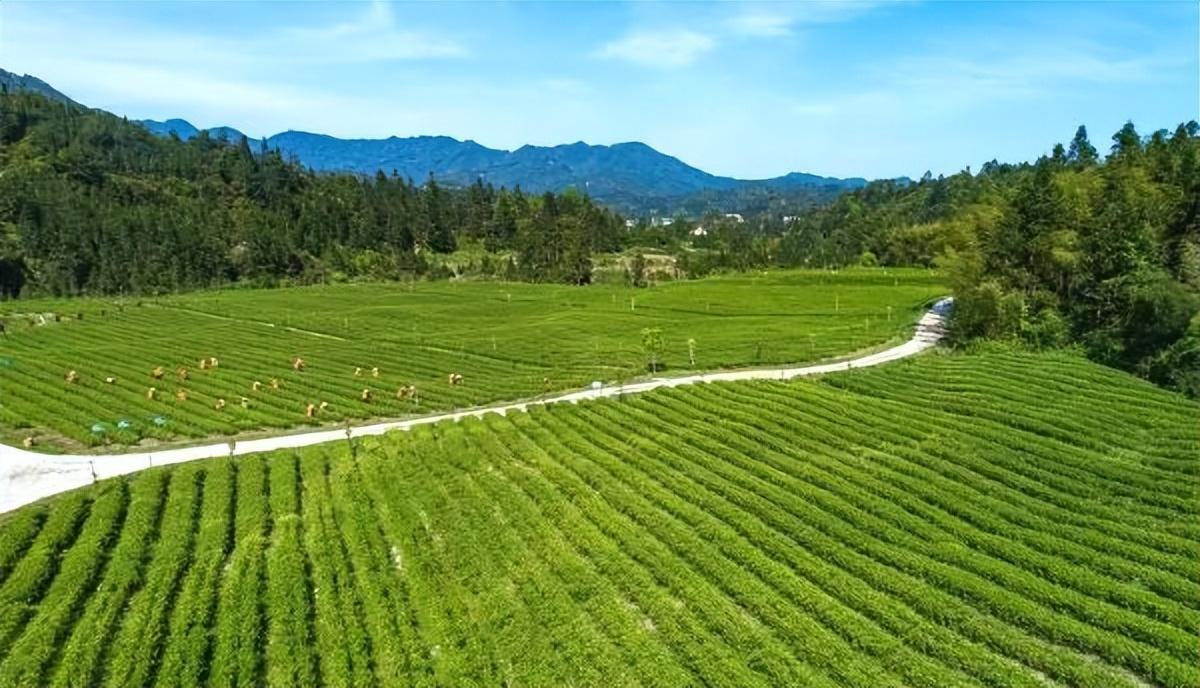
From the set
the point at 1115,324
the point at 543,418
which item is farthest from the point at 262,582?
the point at 1115,324

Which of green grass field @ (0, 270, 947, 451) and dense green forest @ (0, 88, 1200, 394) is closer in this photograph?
green grass field @ (0, 270, 947, 451)

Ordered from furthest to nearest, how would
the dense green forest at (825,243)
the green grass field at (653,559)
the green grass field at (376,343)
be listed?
the dense green forest at (825,243) < the green grass field at (376,343) < the green grass field at (653,559)

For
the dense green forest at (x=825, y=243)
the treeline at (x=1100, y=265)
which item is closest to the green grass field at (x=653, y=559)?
the treeline at (x=1100, y=265)

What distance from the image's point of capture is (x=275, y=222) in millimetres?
178250

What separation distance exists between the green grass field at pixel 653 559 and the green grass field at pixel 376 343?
1504 cm

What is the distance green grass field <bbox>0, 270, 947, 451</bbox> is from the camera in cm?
4941

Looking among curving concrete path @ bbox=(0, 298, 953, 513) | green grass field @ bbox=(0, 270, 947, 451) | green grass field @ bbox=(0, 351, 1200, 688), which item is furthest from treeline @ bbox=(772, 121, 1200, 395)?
curving concrete path @ bbox=(0, 298, 953, 513)

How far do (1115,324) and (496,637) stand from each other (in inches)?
2054

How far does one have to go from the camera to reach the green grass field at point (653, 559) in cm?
2030

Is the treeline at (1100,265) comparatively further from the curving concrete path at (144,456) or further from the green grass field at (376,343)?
the curving concrete path at (144,456)

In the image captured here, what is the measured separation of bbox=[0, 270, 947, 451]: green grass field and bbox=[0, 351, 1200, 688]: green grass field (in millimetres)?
15039

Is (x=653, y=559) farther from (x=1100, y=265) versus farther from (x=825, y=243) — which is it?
(x=825, y=243)

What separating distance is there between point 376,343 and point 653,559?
5907 cm

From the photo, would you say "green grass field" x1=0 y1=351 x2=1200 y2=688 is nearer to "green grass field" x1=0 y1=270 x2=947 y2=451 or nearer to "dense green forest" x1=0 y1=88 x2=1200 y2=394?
"green grass field" x1=0 y1=270 x2=947 y2=451
